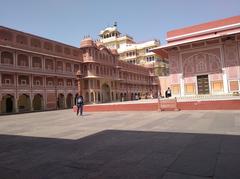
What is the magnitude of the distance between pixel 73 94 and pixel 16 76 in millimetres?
11571

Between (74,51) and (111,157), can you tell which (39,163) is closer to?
(111,157)

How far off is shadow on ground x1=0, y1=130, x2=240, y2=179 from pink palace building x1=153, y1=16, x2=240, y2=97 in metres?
17.3

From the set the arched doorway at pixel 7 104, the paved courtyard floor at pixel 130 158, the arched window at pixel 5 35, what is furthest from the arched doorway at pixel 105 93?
the paved courtyard floor at pixel 130 158

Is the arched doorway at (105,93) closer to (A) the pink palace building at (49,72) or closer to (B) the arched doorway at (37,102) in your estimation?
(A) the pink palace building at (49,72)

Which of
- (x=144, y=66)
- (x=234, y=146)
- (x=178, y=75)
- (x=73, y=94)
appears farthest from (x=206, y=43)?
(x=144, y=66)

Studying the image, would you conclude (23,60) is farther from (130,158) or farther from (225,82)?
(130,158)

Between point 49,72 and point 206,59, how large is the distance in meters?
23.1

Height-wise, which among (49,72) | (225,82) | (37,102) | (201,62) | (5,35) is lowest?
(37,102)

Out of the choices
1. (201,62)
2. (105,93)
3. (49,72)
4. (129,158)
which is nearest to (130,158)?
(129,158)

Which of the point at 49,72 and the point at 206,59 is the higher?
the point at 49,72

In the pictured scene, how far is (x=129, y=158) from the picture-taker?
4.06 m

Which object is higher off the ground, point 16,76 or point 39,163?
point 16,76

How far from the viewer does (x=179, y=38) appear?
24078 mm

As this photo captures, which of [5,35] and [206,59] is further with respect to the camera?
[5,35]
